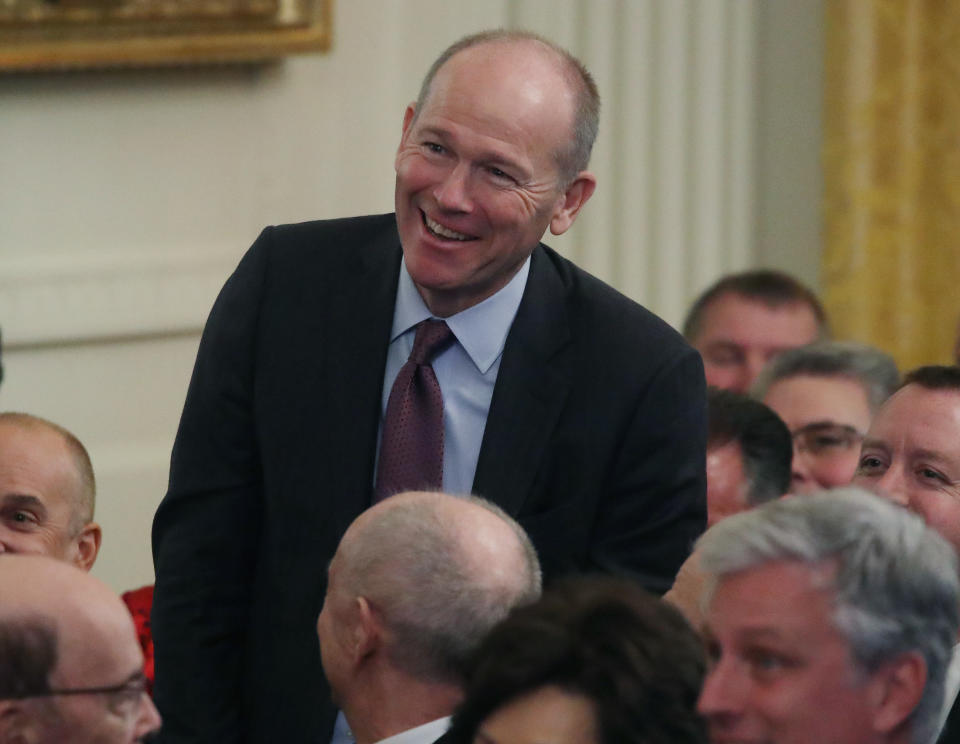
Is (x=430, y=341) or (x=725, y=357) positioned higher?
(x=430, y=341)

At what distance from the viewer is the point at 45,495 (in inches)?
110

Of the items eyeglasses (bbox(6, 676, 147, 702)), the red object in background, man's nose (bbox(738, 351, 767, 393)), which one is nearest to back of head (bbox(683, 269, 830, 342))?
man's nose (bbox(738, 351, 767, 393))

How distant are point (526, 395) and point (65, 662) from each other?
2.93ft

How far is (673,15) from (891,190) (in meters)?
0.83

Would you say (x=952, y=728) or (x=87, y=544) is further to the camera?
(x=87, y=544)

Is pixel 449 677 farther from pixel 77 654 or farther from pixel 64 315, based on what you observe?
pixel 64 315

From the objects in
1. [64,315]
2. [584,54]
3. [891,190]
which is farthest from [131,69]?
[891,190]

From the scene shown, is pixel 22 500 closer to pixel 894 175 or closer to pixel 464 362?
pixel 464 362

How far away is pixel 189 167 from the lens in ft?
14.9

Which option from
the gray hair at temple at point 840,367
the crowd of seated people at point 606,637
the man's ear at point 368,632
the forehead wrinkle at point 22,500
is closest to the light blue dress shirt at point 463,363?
the crowd of seated people at point 606,637

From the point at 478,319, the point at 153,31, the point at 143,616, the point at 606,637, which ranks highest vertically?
the point at 153,31

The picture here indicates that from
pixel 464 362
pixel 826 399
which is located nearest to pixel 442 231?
pixel 464 362

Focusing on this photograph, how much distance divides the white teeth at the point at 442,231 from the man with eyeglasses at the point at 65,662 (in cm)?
78

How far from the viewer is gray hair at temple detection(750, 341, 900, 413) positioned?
3.83 metres
